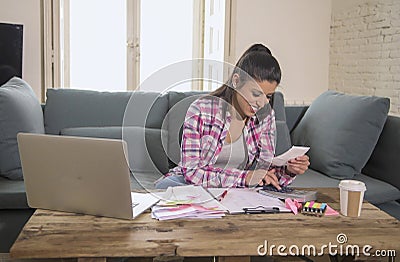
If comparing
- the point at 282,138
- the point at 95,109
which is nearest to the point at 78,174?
the point at 95,109

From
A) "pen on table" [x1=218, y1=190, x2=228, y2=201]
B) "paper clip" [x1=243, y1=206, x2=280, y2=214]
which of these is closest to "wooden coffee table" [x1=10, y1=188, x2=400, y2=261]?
"paper clip" [x1=243, y1=206, x2=280, y2=214]

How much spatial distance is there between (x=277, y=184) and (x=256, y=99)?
323 mm

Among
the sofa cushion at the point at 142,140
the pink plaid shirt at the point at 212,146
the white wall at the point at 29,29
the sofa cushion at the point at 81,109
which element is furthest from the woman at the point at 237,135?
the white wall at the point at 29,29

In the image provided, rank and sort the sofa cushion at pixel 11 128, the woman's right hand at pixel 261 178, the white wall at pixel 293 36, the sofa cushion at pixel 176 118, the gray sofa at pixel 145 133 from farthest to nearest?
the white wall at pixel 293 36 → the sofa cushion at pixel 176 118 → the sofa cushion at pixel 11 128 → the gray sofa at pixel 145 133 → the woman's right hand at pixel 261 178

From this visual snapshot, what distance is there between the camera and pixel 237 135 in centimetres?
218

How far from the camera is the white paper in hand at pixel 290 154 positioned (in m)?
1.78

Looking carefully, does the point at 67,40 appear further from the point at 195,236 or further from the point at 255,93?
Answer: the point at 195,236

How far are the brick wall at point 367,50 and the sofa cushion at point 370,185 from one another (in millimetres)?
1372

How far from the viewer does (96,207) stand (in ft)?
5.07

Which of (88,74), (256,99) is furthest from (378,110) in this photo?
(88,74)

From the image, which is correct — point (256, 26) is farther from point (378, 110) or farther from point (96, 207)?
point (96, 207)

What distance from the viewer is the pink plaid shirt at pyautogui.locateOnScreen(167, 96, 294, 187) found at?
1.98 m

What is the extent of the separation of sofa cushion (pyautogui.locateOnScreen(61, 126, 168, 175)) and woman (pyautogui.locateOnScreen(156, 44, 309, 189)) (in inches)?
23.7

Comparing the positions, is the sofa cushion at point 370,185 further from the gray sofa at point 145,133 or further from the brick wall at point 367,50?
the brick wall at point 367,50
